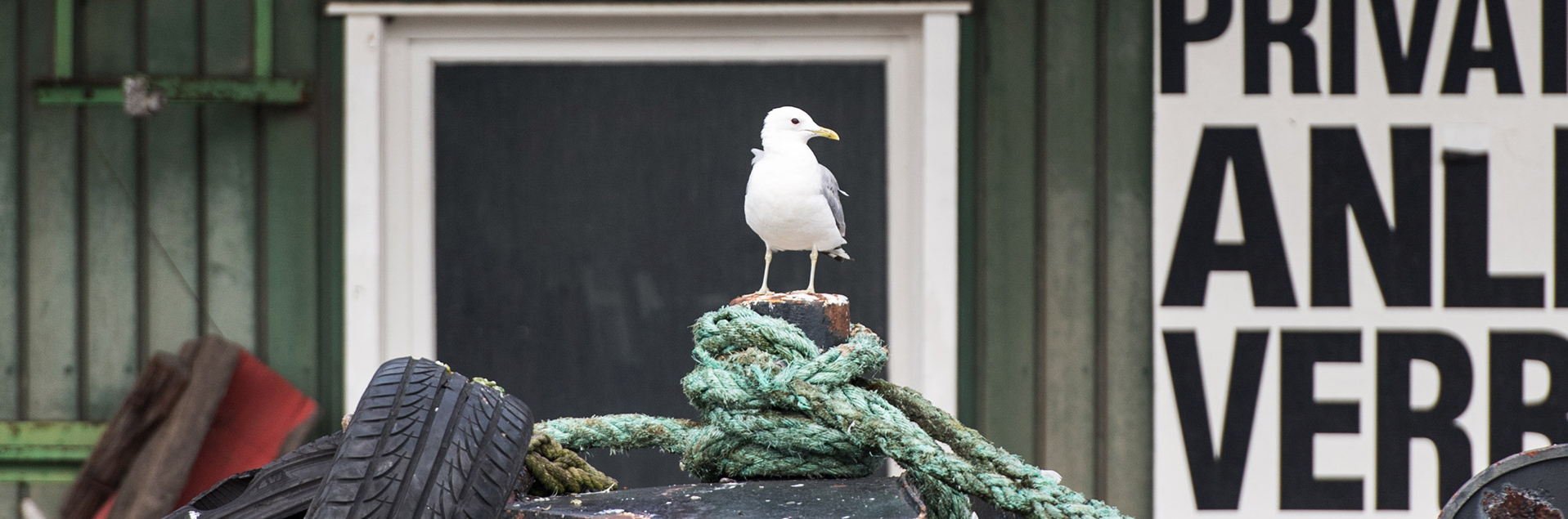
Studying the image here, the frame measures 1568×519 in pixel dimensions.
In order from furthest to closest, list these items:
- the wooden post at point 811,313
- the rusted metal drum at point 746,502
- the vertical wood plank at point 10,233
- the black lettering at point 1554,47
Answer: the vertical wood plank at point 10,233 < the black lettering at point 1554,47 < the wooden post at point 811,313 < the rusted metal drum at point 746,502

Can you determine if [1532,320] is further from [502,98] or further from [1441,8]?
[502,98]

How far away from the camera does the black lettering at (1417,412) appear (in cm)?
253

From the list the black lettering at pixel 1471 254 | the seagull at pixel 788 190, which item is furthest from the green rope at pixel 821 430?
the black lettering at pixel 1471 254

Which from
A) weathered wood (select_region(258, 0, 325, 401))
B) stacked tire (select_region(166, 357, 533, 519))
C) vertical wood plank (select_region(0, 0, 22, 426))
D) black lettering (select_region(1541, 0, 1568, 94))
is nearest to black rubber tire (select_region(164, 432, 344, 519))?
stacked tire (select_region(166, 357, 533, 519))

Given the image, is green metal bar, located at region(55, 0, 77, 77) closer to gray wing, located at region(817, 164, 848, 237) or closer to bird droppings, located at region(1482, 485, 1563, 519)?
gray wing, located at region(817, 164, 848, 237)

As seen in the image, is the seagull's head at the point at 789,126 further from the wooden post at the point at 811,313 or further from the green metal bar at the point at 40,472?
the green metal bar at the point at 40,472

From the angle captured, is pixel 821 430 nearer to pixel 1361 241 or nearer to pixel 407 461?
pixel 407 461

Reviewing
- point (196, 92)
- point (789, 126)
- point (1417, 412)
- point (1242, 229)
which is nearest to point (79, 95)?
point (196, 92)

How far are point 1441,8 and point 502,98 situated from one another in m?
2.29

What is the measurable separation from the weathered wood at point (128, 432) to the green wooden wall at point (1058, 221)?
6.24 ft

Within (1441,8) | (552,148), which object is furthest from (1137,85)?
(552,148)

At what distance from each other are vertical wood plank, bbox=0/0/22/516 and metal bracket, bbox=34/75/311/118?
11 centimetres

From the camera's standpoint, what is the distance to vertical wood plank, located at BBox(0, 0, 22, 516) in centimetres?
261

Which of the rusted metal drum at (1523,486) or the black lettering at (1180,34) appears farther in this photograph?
the black lettering at (1180,34)
